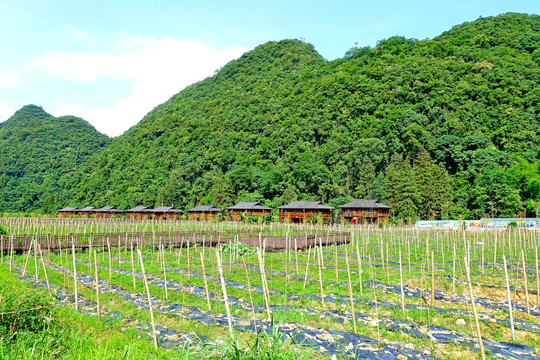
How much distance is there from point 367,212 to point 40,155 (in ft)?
359

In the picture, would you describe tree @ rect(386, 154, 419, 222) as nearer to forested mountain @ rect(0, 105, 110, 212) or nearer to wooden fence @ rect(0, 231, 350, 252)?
wooden fence @ rect(0, 231, 350, 252)

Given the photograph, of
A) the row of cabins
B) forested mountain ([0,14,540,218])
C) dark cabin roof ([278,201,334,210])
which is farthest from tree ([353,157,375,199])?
dark cabin roof ([278,201,334,210])

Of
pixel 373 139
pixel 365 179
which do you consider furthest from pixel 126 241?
pixel 373 139

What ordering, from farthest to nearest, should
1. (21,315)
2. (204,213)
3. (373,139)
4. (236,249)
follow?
(373,139) → (204,213) → (236,249) → (21,315)

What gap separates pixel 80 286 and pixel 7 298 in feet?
21.5

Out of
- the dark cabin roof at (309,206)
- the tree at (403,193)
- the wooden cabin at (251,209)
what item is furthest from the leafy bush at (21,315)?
the wooden cabin at (251,209)

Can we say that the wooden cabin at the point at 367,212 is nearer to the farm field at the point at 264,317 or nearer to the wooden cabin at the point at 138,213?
the farm field at the point at 264,317

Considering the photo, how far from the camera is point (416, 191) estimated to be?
49.2m

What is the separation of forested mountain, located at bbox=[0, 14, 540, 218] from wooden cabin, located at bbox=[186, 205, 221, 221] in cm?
353

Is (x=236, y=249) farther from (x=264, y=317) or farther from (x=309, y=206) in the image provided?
(x=309, y=206)

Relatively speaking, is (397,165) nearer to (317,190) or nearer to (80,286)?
(317,190)

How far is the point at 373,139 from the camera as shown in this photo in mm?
63781

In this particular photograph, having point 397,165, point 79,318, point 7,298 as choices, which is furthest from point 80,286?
point 397,165

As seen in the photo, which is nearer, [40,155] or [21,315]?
[21,315]
